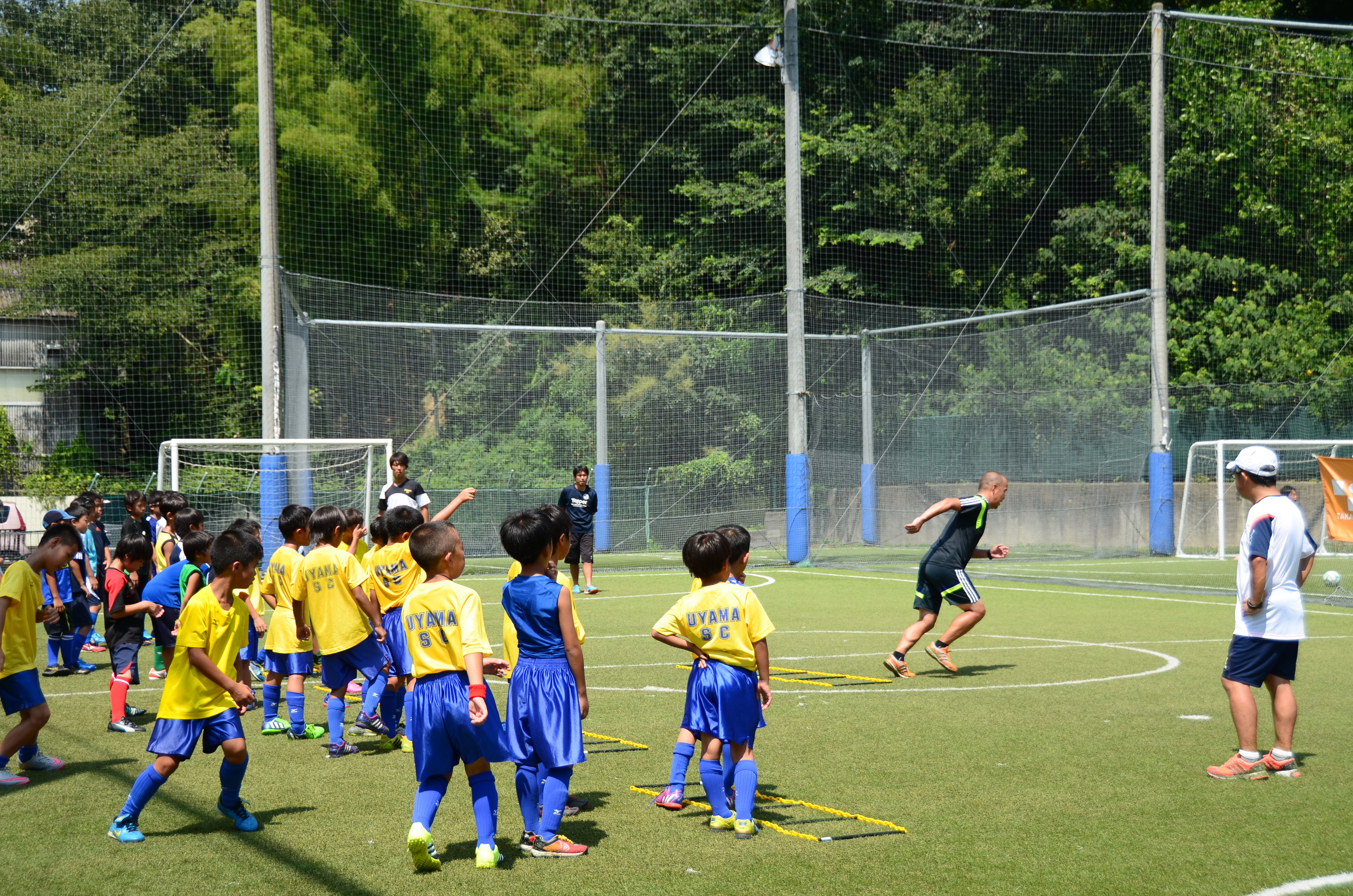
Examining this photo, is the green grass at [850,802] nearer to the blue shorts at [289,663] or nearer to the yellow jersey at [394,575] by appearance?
the blue shorts at [289,663]

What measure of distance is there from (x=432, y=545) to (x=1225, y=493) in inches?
848

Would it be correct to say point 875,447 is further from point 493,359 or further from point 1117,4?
point 1117,4

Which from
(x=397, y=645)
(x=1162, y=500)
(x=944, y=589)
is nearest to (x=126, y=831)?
(x=397, y=645)

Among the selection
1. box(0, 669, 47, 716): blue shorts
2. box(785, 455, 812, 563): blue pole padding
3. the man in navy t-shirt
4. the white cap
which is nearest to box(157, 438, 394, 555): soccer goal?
the man in navy t-shirt

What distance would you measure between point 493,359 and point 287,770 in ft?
48.5

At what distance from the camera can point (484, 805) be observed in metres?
5.01

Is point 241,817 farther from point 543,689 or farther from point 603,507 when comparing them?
point 603,507

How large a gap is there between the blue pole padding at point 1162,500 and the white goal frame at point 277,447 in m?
14.0

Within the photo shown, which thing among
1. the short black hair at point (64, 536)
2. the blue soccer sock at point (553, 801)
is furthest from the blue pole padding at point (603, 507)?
the blue soccer sock at point (553, 801)

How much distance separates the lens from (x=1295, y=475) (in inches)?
907

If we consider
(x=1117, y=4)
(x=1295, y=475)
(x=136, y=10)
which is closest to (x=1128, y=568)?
(x=1295, y=475)

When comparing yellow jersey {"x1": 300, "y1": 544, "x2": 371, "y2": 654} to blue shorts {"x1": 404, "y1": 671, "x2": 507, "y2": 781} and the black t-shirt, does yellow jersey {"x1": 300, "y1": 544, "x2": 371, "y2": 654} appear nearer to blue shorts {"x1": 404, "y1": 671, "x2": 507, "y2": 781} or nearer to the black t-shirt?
blue shorts {"x1": 404, "y1": 671, "x2": 507, "y2": 781}

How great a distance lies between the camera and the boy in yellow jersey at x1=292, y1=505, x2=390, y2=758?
7535mm

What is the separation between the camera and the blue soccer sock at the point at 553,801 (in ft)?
16.9
